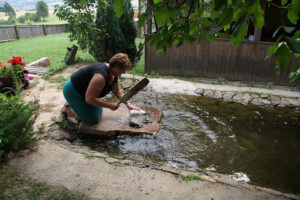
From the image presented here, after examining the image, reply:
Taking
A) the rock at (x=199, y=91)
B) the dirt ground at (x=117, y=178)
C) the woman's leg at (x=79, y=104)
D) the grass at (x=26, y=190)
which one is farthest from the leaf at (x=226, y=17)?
the rock at (x=199, y=91)

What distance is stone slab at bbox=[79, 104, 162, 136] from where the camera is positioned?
3.43 metres

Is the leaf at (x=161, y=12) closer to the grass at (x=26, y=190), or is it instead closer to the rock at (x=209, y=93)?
the grass at (x=26, y=190)

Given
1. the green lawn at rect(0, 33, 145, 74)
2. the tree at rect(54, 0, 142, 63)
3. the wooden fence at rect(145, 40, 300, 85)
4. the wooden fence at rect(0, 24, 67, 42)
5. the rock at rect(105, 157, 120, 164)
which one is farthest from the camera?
the wooden fence at rect(0, 24, 67, 42)

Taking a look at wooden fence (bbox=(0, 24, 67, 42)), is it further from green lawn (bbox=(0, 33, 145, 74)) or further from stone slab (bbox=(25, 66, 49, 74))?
stone slab (bbox=(25, 66, 49, 74))

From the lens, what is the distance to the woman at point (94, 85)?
2.87 metres

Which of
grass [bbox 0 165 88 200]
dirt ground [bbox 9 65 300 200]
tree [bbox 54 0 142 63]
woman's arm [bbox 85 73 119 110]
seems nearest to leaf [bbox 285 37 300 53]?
dirt ground [bbox 9 65 300 200]

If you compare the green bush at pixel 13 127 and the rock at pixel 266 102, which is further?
the rock at pixel 266 102

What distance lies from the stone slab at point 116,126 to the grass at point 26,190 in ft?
4.55

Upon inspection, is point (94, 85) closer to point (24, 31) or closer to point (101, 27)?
point (101, 27)

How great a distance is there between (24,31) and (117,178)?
1841 cm

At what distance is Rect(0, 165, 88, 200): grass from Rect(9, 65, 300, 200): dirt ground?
79 mm

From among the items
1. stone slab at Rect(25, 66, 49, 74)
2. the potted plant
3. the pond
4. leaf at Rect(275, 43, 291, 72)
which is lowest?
the pond

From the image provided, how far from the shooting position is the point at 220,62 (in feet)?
21.9

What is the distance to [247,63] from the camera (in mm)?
6488
